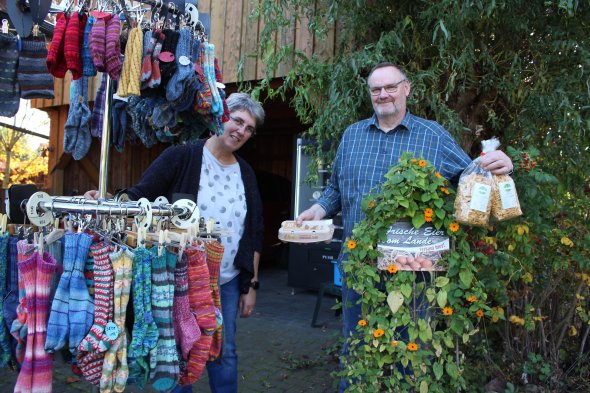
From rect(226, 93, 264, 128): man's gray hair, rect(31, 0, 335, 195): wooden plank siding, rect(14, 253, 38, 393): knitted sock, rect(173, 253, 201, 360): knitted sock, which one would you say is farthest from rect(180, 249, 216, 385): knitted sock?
rect(31, 0, 335, 195): wooden plank siding

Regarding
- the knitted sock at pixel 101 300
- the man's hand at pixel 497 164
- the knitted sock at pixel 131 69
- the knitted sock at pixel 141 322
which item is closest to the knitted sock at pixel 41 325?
the knitted sock at pixel 101 300

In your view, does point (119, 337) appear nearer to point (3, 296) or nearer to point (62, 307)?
point (62, 307)

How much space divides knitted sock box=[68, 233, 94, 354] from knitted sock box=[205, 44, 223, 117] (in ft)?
2.50

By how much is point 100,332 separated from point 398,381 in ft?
3.89

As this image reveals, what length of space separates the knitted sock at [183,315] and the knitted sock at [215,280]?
165mm

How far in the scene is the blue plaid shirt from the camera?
7.39 ft

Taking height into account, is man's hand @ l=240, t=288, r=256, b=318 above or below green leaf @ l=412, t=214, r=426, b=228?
below

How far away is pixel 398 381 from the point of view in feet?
6.21

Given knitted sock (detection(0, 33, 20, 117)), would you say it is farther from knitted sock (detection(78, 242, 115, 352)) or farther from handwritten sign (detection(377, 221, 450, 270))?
handwritten sign (detection(377, 221, 450, 270))

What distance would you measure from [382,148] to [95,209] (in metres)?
1.37

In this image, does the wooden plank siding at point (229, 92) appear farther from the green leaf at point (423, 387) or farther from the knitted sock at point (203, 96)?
the green leaf at point (423, 387)

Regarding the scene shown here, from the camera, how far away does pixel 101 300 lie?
149 cm

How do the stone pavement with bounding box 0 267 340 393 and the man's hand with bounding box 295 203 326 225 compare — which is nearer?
the man's hand with bounding box 295 203 326 225

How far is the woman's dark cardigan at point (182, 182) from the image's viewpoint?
232cm
